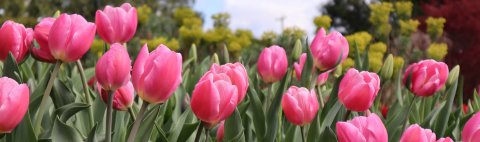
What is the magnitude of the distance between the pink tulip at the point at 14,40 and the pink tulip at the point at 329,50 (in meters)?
0.66

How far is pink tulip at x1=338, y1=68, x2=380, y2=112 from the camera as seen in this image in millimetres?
1391

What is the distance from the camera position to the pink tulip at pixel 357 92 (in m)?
1.39

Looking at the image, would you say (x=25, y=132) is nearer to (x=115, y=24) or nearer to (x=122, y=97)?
(x=122, y=97)

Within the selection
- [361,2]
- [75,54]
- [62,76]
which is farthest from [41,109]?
[361,2]

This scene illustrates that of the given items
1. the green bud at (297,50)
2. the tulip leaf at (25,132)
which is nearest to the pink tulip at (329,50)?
the green bud at (297,50)

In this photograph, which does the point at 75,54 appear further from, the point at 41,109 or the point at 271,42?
the point at 271,42

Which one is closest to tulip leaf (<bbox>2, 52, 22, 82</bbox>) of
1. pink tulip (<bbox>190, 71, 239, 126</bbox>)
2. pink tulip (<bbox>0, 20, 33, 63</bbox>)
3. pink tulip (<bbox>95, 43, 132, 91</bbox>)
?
pink tulip (<bbox>0, 20, 33, 63</bbox>)

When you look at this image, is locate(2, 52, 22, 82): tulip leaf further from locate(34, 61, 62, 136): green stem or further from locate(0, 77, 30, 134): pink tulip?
locate(0, 77, 30, 134): pink tulip

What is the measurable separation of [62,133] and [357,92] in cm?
53

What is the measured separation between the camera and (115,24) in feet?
4.89

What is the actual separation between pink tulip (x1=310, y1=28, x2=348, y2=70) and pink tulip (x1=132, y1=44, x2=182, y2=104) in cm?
71

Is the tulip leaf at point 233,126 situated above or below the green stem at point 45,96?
below

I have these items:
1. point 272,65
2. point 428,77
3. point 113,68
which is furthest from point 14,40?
point 428,77

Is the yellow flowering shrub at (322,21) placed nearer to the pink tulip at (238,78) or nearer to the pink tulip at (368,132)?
the pink tulip at (238,78)
